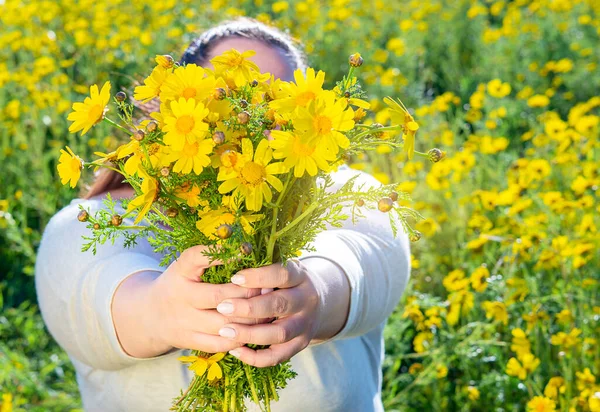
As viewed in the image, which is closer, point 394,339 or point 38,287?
point 38,287

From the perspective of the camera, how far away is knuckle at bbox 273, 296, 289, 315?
75cm

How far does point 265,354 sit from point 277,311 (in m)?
0.04

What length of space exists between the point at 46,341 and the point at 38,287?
3.67 ft

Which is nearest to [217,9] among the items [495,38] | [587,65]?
[495,38]

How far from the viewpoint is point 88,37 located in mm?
3377

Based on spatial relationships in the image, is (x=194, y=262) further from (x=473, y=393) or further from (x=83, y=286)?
(x=473, y=393)

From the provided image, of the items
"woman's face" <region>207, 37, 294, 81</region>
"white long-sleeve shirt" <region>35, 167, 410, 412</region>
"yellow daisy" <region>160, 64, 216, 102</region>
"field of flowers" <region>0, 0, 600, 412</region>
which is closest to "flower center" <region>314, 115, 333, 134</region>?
"yellow daisy" <region>160, 64, 216, 102</region>

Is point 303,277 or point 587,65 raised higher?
point 587,65

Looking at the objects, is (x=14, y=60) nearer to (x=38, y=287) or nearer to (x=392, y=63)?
(x=392, y=63)

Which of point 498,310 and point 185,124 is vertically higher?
point 185,124

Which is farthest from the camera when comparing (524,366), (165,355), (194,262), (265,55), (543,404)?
(524,366)

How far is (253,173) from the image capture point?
66 centimetres

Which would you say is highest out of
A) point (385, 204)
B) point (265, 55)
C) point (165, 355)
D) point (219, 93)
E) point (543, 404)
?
point (265, 55)

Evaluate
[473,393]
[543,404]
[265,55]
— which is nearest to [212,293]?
[265,55]
